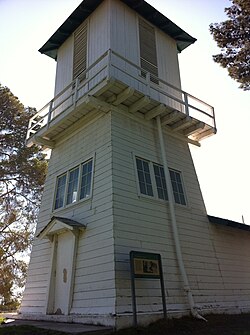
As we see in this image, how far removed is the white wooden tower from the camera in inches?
292

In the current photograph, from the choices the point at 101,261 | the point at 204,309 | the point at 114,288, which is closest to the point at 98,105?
the point at 101,261

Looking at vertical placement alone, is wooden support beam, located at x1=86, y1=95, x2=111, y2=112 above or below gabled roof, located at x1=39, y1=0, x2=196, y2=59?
below

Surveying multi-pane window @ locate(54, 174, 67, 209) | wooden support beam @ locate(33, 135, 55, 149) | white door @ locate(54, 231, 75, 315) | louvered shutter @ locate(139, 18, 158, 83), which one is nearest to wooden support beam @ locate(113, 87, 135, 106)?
louvered shutter @ locate(139, 18, 158, 83)

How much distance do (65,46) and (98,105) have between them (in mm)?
5541

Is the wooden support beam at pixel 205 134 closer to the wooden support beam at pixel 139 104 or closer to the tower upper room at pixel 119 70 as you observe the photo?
the tower upper room at pixel 119 70

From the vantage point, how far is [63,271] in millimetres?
8422

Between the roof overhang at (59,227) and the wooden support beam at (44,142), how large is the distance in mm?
3706

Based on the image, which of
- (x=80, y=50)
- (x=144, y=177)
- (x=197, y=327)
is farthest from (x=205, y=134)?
(x=197, y=327)

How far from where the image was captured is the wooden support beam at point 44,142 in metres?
11.3

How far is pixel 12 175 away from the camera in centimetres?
1700

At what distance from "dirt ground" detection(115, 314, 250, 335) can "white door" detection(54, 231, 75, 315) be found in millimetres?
2313

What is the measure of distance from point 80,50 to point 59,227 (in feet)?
23.3

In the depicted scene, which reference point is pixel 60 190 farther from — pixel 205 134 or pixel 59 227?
pixel 205 134

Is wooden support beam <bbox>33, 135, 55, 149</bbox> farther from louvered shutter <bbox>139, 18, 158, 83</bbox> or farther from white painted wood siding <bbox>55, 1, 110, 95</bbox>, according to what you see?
louvered shutter <bbox>139, 18, 158, 83</bbox>
